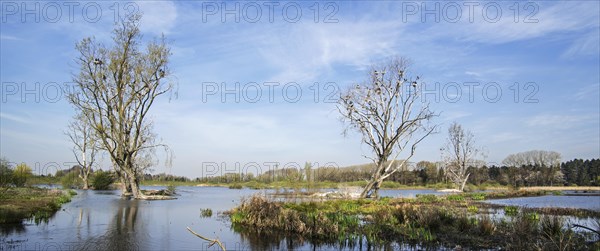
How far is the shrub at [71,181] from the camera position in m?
54.7

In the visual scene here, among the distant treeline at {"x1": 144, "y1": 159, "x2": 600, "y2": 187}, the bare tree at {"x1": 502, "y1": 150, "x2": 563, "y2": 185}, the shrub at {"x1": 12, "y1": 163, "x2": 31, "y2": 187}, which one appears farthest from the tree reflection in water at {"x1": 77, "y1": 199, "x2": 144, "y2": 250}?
the bare tree at {"x1": 502, "y1": 150, "x2": 563, "y2": 185}

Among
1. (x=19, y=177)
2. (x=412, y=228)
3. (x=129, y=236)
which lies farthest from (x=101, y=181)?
(x=412, y=228)

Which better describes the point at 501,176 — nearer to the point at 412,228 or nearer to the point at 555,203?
the point at 555,203

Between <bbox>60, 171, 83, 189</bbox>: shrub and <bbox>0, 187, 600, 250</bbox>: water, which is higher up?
<bbox>0, 187, 600, 250</bbox>: water

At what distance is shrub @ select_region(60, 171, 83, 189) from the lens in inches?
2152

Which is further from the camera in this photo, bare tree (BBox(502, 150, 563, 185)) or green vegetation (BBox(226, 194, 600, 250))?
bare tree (BBox(502, 150, 563, 185))

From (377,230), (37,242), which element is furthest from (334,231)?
(37,242)

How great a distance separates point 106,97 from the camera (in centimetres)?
3138

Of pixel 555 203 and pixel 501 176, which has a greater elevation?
pixel 555 203

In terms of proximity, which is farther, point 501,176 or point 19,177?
point 501,176

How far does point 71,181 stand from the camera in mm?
55625

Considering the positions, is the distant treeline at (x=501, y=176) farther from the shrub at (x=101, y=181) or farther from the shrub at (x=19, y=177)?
the shrub at (x=19, y=177)

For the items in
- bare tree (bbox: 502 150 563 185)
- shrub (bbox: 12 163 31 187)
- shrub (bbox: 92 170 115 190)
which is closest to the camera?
shrub (bbox: 12 163 31 187)

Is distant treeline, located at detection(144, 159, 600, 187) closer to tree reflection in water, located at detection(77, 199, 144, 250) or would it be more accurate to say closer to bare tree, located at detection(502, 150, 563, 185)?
bare tree, located at detection(502, 150, 563, 185)
